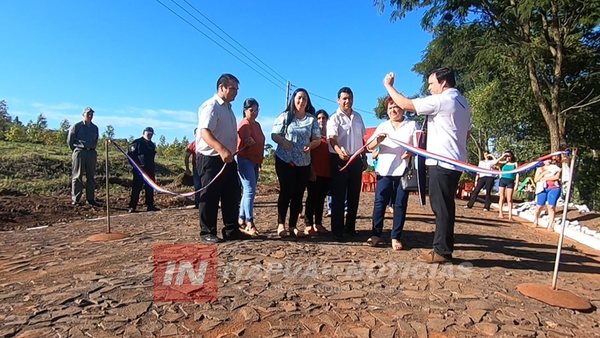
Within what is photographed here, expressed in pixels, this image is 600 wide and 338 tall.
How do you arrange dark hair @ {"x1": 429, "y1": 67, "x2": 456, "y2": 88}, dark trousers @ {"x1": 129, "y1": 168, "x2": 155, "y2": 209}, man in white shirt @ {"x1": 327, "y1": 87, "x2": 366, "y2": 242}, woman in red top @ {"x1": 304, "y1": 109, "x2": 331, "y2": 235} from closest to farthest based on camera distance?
dark hair @ {"x1": 429, "y1": 67, "x2": 456, "y2": 88} → man in white shirt @ {"x1": 327, "y1": 87, "x2": 366, "y2": 242} → woman in red top @ {"x1": 304, "y1": 109, "x2": 331, "y2": 235} → dark trousers @ {"x1": 129, "y1": 168, "x2": 155, "y2": 209}

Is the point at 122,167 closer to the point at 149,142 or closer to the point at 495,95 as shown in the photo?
the point at 149,142

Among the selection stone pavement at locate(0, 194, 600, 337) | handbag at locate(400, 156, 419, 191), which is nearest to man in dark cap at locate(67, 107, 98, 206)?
stone pavement at locate(0, 194, 600, 337)

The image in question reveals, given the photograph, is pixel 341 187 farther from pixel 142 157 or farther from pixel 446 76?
pixel 142 157

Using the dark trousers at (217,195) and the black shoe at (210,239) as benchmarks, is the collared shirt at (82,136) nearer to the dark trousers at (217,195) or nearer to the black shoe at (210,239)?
the dark trousers at (217,195)

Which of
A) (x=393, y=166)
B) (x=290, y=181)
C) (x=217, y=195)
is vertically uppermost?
(x=393, y=166)

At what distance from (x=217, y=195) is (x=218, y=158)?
0.40 metres

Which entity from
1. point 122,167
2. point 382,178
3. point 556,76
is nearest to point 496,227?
point 382,178

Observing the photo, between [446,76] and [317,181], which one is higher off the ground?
[446,76]

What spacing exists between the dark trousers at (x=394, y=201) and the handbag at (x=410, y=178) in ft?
0.23

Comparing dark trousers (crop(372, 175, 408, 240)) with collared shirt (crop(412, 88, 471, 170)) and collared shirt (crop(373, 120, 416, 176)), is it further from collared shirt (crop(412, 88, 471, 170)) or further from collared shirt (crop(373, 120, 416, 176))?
collared shirt (crop(412, 88, 471, 170))

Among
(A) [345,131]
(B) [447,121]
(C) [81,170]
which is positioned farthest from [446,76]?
(C) [81,170]

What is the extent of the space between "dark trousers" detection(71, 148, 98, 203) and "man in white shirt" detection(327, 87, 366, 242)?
5808 millimetres

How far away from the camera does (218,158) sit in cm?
453

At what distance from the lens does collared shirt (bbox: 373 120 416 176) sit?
14.8ft
